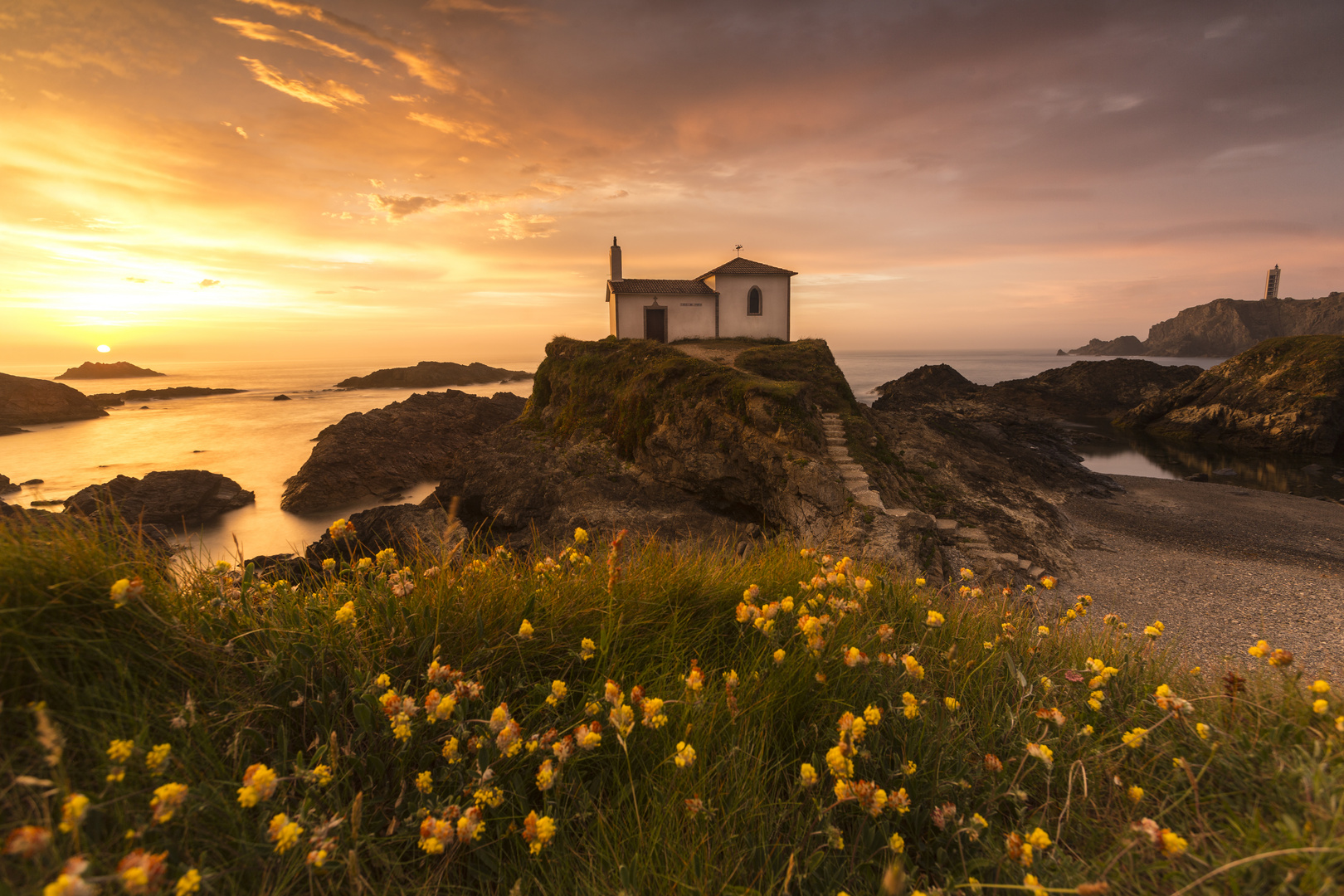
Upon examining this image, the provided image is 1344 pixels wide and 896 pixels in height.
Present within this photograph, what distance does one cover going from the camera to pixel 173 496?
2389 cm

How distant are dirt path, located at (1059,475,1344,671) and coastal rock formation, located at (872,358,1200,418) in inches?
1182

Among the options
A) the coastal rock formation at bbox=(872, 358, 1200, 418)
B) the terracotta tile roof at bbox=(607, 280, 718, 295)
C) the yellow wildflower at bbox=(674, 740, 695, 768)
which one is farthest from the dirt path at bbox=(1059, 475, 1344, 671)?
the coastal rock formation at bbox=(872, 358, 1200, 418)

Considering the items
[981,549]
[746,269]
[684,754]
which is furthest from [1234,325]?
[684,754]

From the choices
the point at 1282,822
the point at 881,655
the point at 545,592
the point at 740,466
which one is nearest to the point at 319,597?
the point at 545,592

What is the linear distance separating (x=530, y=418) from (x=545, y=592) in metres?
25.9

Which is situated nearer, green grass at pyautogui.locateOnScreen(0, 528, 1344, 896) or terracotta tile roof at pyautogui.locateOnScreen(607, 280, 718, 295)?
green grass at pyautogui.locateOnScreen(0, 528, 1344, 896)

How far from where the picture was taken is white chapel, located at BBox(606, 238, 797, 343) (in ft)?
110

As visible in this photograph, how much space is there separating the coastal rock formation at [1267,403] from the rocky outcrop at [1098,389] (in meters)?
8.09

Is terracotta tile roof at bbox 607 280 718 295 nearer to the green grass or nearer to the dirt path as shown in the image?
the dirt path

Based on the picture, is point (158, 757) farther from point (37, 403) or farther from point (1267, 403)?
point (37, 403)

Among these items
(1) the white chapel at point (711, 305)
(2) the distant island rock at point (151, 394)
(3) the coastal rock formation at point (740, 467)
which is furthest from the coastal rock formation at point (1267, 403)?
(2) the distant island rock at point (151, 394)

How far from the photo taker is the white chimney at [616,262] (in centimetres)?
3597

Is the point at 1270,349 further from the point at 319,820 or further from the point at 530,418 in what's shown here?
the point at 319,820

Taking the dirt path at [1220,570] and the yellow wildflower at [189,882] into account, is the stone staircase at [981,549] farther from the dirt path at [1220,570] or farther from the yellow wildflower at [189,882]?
the yellow wildflower at [189,882]
